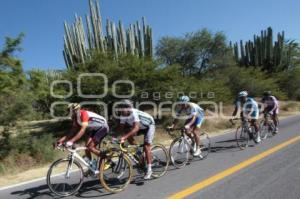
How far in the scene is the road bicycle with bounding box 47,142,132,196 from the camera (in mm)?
7586

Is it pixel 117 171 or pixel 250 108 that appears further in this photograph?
pixel 250 108

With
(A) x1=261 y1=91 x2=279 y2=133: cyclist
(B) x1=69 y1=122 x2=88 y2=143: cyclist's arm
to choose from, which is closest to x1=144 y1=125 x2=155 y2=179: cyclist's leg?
(B) x1=69 y1=122 x2=88 y2=143: cyclist's arm

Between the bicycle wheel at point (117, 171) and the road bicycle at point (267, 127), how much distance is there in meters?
7.57

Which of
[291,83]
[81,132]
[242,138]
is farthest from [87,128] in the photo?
[291,83]

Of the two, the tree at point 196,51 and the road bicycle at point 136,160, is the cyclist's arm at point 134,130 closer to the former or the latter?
the road bicycle at point 136,160

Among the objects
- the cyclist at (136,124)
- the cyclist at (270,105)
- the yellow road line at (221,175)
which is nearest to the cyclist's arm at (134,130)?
the cyclist at (136,124)

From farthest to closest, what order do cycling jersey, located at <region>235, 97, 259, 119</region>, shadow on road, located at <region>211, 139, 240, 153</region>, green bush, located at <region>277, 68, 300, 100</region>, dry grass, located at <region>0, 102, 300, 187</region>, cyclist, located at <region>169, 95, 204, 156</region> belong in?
green bush, located at <region>277, 68, 300, 100</region>, cycling jersey, located at <region>235, 97, 259, 119</region>, shadow on road, located at <region>211, 139, 240, 153</region>, cyclist, located at <region>169, 95, 204, 156</region>, dry grass, located at <region>0, 102, 300, 187</region>

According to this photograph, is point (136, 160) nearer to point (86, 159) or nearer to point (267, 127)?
point (86, 159)

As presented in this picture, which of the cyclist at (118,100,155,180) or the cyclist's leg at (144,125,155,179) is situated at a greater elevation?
the cyclist at (118,100,155,180)

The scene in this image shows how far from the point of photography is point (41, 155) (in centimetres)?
1255

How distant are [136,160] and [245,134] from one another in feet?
17.7

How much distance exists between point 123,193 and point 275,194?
2.67 metres

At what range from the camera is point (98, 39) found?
24.1 meters

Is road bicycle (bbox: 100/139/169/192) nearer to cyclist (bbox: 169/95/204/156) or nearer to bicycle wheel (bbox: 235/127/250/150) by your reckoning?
cyclist (bbox: 169/95/204/156)
